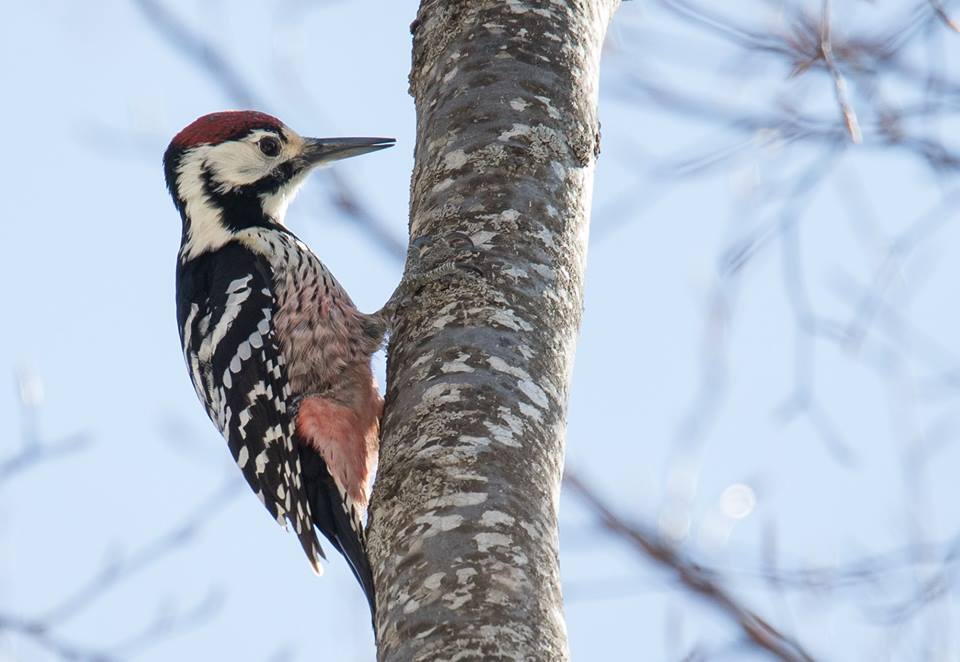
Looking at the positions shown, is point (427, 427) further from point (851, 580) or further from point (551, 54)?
point (851, 580)

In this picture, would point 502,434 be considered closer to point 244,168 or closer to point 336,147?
point 336,147

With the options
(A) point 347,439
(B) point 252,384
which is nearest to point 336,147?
(B) point 252,384

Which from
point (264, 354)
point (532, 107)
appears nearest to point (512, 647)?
point (532, 107)

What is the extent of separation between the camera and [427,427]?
7.77 feet

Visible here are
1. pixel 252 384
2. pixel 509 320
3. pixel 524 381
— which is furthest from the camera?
pixel 252 384

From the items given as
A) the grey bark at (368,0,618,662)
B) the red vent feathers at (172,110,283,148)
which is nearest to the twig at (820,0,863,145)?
the grey bark at (368,0,618,662)

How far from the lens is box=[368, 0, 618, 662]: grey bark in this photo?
201 cm

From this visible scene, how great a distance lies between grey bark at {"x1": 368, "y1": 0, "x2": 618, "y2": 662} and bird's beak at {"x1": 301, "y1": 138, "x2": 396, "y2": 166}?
1302 mm

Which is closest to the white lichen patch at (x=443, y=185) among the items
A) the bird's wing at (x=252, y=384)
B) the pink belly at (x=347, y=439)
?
the pink belly at (x=347, y=439)

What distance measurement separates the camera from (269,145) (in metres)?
4.77

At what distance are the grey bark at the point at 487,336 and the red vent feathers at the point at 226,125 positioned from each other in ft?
5.15

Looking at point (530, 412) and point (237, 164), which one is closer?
point (530, 412)

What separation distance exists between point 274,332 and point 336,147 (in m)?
0.94

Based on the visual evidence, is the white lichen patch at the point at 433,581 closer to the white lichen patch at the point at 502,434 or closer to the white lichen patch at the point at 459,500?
the white lichen patch at the point at 459,500
